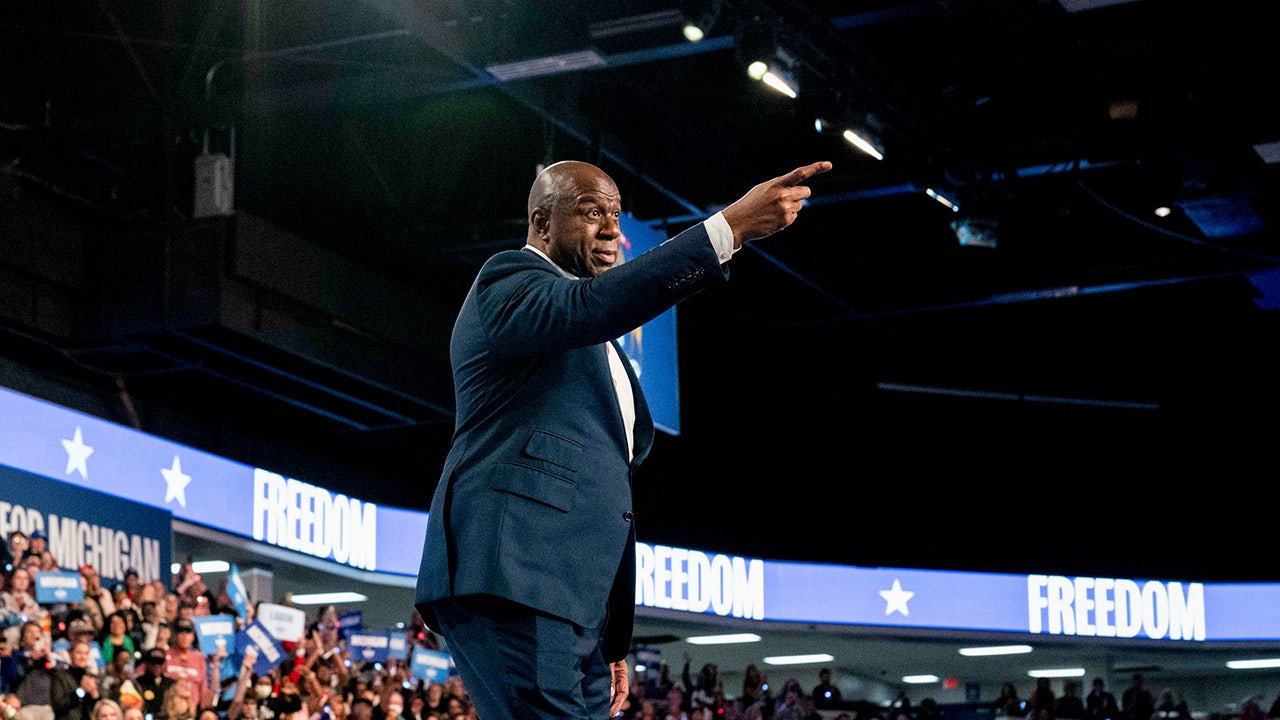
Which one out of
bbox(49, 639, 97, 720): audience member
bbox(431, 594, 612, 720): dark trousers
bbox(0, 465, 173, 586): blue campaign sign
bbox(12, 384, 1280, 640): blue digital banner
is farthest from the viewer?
bbox(12, 384, 1280, 640): blue digital banner

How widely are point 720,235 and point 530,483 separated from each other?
40 cm

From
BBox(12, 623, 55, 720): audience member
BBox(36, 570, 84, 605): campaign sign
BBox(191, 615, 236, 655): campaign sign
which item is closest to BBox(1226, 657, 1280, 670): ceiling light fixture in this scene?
BBox(191, 615, 236, 655): campaign sign

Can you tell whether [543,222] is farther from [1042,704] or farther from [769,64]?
[1042,704]

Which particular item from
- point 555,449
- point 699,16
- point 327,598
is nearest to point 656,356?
point 699,16

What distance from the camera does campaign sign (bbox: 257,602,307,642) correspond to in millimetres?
10211

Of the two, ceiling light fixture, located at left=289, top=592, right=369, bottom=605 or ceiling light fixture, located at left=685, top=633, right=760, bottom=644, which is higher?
ceiling light fixture, located at left=289, top=592, right=369, bottom=605

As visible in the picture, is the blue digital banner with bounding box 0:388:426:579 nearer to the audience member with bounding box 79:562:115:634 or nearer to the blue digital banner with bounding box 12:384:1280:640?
the blue digital banner with bounding box 12:384:1280:640

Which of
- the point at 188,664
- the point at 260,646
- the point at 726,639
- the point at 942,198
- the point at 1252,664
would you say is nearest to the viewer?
the point at 188,664

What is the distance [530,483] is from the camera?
2.12 metres

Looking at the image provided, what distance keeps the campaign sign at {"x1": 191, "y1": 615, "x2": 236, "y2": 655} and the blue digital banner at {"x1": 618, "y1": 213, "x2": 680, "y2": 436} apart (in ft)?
9.01

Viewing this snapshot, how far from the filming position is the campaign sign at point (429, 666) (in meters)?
11.7

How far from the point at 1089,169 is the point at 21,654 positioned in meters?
7.16

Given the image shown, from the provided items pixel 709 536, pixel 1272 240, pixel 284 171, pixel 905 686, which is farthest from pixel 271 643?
pixel 905 686

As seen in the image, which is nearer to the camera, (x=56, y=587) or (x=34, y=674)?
(x=34, y=674)
